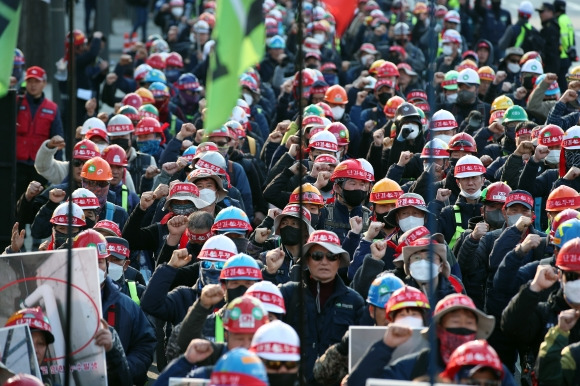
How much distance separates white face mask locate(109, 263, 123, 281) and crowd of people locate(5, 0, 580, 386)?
0.7 inches

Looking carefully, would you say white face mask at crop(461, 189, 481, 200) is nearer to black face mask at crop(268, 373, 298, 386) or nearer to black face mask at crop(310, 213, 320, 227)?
black face mask at crop(310, 213, 320, 227)

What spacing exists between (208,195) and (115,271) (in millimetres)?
2611

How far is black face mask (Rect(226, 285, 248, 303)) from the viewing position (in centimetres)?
1159

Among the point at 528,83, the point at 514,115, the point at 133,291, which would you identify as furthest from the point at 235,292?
the point at 528,83

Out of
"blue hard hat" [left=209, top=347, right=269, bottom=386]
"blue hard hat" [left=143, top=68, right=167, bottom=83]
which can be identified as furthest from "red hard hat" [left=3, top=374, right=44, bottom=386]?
"blue hard hat" [left=143, top=68, right=167, bottom=83]

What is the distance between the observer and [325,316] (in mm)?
11938

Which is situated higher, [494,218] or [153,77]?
[153,77]

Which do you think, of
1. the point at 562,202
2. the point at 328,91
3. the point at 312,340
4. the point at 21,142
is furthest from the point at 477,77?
the point at 312,340

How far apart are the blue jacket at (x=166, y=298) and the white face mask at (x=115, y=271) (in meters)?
0.79

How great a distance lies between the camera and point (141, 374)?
12.1m

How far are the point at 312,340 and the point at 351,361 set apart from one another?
1213 mm

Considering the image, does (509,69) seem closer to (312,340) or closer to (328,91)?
(328,91)

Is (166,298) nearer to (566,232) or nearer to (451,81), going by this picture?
(566,232)

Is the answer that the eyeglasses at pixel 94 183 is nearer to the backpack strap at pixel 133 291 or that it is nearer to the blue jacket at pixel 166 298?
the backpack strap at pixel 133 291
